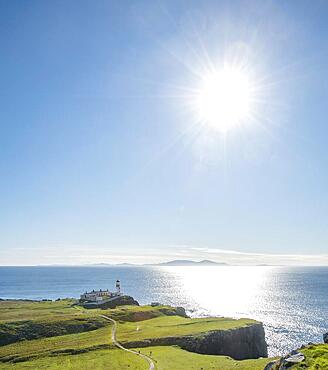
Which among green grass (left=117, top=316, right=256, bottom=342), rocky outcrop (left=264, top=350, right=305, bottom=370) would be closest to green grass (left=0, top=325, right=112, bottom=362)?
green grass (left=117, top=316, right=256, bottom=342)

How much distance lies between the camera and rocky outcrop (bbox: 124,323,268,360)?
5925cm

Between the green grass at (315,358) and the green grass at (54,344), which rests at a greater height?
the green grass at (315,358)

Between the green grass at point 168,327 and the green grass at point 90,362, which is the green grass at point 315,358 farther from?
the green grass at point 168,327

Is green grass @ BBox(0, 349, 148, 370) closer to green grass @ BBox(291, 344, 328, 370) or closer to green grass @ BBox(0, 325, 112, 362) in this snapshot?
green grass @ BBox(0, 325, 112, 362)

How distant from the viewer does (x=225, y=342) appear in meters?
65.0

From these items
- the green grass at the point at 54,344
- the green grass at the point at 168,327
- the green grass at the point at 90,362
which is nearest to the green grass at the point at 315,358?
the green grass at the point at 90,362

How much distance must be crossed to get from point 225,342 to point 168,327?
11.5 meters

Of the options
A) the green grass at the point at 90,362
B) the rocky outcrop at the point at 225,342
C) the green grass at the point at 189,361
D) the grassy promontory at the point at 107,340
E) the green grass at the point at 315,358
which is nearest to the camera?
the green grass at the point at 315,358

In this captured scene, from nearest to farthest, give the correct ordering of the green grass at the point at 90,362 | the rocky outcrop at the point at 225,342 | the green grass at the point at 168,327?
the green grass at the point at 90,362
the rocky outcrop at the point at 225,342
the green grass at the point at 168,327

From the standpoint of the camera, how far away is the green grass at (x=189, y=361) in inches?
1698

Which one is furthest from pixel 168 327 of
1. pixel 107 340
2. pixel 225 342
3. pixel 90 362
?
pixel 90 362

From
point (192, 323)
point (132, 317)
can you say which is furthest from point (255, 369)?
point (132, 317)

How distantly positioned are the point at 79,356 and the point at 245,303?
157716 millimetres

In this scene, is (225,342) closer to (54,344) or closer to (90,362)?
(90,362)
